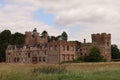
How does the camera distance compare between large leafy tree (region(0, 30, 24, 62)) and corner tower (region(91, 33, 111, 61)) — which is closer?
corner tower (region(91, 33, 111, 61))

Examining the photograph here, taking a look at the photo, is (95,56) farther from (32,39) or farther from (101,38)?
(32,39)

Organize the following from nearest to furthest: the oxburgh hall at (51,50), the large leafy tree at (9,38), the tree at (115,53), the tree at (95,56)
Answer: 1. the tree at (95,56)
2. the oxburgh hall at (51,50)
3. the tree at (115,53)
4. the large leafy tree at (9,38)

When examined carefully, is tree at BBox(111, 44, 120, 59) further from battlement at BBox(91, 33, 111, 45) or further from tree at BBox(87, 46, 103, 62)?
tree at BBox(87, 46, 103, 62)

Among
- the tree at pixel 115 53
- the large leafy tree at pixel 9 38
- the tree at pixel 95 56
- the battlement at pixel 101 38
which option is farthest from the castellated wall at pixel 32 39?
the tree at pixel 115 53

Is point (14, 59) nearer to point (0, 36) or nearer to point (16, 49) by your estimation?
point (16, 49)

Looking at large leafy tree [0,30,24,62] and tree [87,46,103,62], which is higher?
large leafy tree [0,30,24,62]

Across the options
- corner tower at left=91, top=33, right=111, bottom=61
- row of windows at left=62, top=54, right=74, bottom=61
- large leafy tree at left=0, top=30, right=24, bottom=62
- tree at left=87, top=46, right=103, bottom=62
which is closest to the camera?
tree at left=87, top=46, right=103, bottom=62

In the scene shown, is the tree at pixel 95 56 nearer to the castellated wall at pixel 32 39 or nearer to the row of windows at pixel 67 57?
the row of windows at pixel 67 57

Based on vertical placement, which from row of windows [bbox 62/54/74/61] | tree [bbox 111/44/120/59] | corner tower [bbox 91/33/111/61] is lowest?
row of windows [bbox 62/54/74/61]

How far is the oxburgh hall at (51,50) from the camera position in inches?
3922

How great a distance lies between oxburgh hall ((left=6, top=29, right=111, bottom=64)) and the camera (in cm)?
9962

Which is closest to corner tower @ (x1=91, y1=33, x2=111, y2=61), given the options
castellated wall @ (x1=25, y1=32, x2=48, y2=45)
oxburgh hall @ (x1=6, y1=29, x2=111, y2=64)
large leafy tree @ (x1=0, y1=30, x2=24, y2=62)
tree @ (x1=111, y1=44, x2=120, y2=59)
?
oxburgh hall @ (x1=6, y1=29, x2=111, y2=64)

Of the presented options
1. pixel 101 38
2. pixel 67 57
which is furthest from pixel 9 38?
pixel 67 57

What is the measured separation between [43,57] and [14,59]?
541 inches
